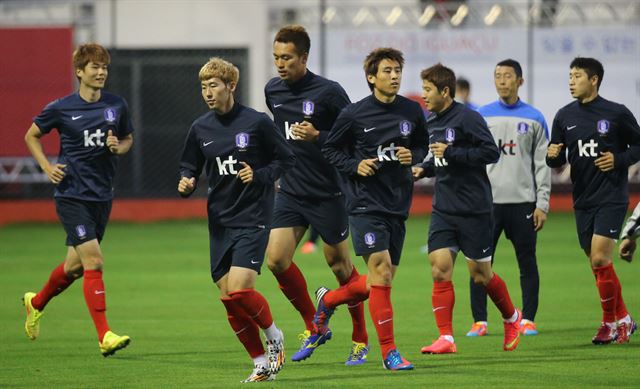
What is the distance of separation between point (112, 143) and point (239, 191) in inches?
80.2

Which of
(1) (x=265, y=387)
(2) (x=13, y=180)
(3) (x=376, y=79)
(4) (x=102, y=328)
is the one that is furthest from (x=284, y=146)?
(2) (x=13, y=180)

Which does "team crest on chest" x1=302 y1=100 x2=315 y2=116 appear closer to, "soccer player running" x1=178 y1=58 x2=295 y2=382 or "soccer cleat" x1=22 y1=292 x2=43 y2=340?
"soccer player running" x1=178 y1=58 x2=295 y2=382

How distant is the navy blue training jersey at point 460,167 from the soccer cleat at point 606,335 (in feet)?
4.12

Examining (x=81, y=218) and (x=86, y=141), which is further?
(x=86, y=141)

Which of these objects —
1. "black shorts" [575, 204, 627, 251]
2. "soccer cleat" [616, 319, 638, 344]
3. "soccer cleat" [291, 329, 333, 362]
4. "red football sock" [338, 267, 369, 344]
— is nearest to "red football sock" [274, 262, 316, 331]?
"soccer cleat" [291, 329, 333, 362]

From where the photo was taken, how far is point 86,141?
1033 centimetres

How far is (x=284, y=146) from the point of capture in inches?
340

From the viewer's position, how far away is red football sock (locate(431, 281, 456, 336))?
9742 millimetres

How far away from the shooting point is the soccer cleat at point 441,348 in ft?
31.4

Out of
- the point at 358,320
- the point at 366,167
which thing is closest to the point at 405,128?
the point at 366,167

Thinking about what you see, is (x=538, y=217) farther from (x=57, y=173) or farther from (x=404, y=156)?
(x=57, y=173)

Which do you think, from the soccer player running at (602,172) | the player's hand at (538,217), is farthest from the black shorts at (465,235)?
the player's hand at (538,217)

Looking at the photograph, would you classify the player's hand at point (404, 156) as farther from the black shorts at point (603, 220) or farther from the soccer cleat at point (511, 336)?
the black shorts at point (603, 220)

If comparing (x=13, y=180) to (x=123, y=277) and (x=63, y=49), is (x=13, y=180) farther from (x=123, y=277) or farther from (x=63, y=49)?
(x=123, y=277)
